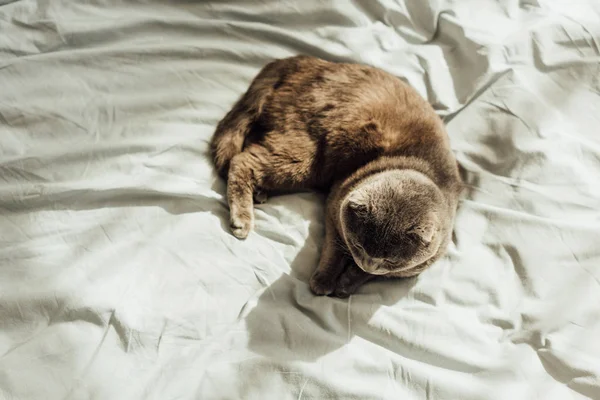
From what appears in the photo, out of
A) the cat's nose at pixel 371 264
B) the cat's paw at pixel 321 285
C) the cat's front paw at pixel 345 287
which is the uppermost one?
the cat's nose at pixel 371 264

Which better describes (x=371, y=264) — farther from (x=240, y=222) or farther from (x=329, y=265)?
(x=240, y=222)

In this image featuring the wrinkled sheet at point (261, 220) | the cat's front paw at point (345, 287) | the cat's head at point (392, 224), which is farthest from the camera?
the cat's front paw at point (345, 287)

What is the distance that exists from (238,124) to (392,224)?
600mm

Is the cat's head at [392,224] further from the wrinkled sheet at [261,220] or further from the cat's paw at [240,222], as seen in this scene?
the cat's paw at [240,222]

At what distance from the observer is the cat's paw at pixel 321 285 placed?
129 cm

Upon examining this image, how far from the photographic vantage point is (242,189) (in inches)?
56.5

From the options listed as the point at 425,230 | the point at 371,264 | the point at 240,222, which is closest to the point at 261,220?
the point at 240,222

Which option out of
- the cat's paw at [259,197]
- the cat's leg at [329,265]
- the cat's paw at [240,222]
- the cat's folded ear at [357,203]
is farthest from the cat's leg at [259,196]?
the cat's folded ear at [357,203]

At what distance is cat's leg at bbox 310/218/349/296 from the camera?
130 cm

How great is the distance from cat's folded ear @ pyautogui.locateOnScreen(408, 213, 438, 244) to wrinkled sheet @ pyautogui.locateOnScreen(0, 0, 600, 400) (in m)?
0.18

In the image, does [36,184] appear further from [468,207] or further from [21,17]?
[468,207]

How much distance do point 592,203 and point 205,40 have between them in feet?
4.45

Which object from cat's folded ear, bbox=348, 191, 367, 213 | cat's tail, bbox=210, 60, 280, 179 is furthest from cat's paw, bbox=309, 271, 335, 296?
cat's tail, bbox=210, 60, 280, 179

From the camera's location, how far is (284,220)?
143 centimetres
